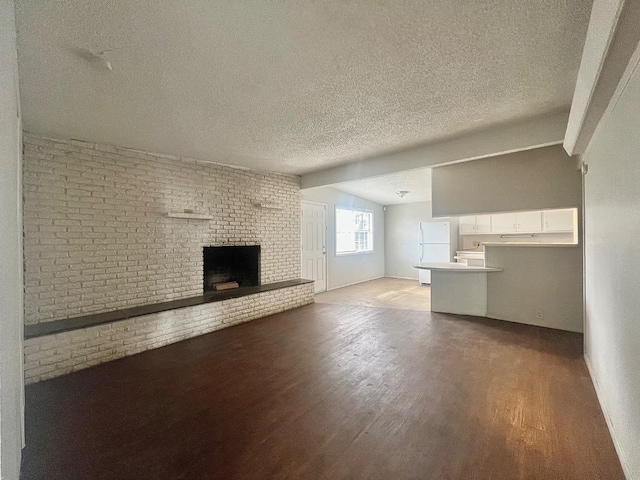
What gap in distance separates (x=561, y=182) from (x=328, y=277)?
4937 mm

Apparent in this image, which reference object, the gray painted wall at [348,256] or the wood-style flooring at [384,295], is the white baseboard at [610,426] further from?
the gray painted wall at [348,256]

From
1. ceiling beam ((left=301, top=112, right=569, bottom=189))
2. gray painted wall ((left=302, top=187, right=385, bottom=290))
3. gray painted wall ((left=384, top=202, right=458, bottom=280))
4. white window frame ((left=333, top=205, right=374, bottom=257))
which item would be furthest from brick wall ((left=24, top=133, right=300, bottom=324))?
gray painted wall ((left=384, top=202, right=458, bottom=280))

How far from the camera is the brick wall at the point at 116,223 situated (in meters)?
3.10

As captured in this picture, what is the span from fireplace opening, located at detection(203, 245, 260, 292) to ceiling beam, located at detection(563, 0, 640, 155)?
4.56m

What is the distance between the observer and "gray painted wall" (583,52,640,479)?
4.75 ft

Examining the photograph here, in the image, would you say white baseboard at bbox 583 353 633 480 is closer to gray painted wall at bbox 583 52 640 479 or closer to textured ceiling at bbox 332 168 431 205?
gray painted wall at bbox 583 52 640 479

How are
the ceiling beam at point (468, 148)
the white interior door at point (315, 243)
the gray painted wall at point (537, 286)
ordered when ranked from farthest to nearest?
the white interior door at point (315, 243) → the gray painted wall at point (537, 286) → the ceiling beam at point (468, 148)

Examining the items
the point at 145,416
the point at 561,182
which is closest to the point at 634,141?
the point at 561,182

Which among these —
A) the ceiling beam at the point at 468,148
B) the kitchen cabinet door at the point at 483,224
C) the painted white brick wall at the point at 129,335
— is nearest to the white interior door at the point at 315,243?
the ceiling beam at the point at 468,148

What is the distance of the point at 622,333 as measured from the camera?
5.56 feet

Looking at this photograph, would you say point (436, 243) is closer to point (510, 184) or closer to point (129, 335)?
point (510, 184)

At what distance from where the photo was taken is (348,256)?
7980 millimetres

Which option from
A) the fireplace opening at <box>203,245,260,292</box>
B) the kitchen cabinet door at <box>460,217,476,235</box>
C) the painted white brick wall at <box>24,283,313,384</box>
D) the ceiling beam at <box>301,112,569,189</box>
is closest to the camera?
the painted white brick wall at <box>24,283,313,384</box>

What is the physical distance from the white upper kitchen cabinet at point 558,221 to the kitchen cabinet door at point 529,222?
0.10 metres
